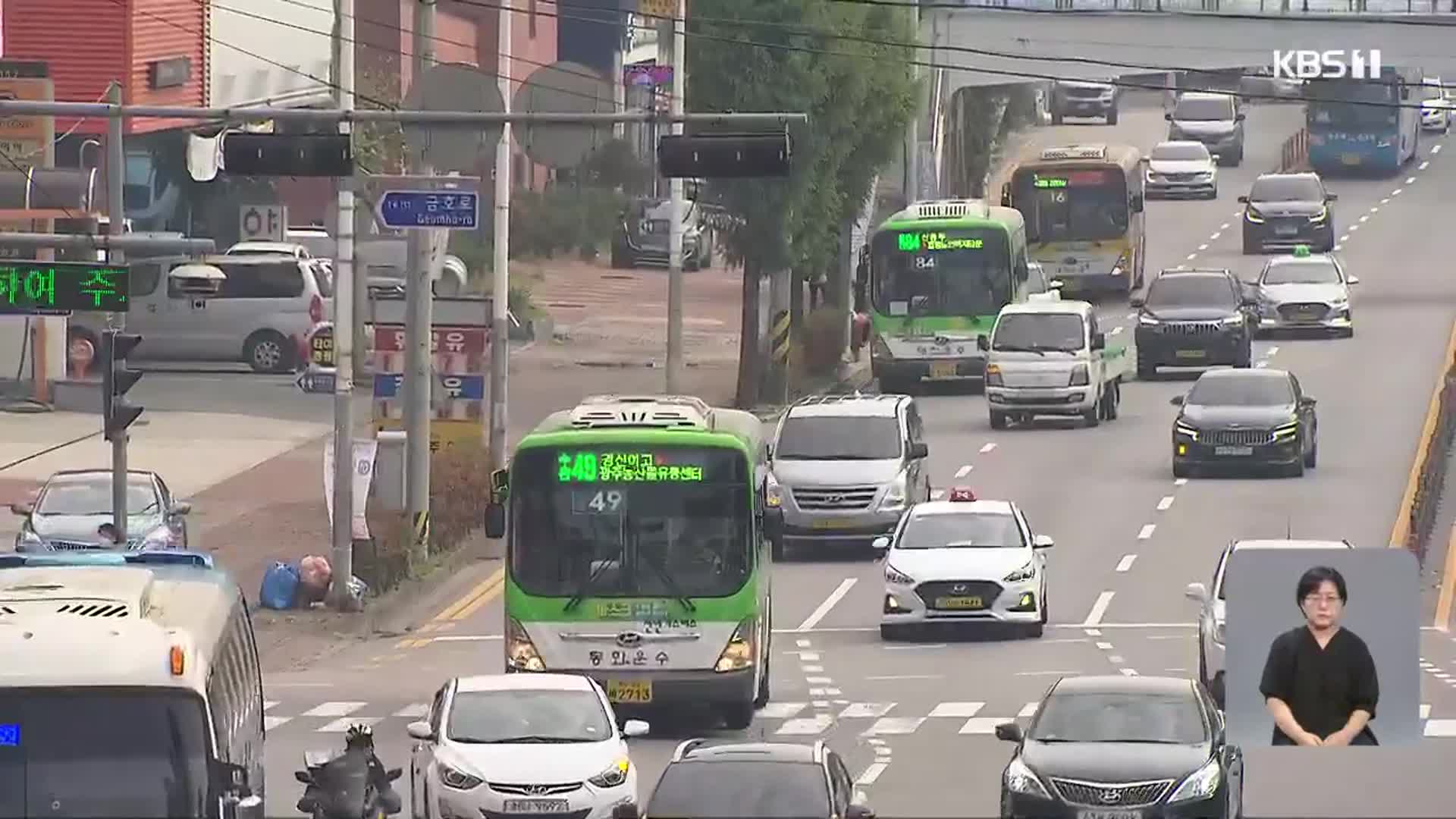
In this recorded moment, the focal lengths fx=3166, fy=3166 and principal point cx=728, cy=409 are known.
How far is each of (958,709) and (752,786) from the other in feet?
34.7

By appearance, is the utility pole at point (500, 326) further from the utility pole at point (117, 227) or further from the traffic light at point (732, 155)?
the traffic light at point (732, 155)

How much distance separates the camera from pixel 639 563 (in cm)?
2673

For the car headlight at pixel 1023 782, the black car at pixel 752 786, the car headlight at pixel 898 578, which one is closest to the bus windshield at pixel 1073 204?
the car headlight at pixel 898 578

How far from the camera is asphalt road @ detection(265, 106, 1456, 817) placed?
950 inches

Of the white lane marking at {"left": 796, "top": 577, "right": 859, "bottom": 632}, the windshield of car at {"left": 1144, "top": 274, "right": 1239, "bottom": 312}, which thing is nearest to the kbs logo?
the windshield of car at {"left": 1144, "top": 274, "right": 1239, "bottom": 312}

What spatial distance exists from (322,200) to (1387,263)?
2566 cm

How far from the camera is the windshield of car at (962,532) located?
3350 centimetres

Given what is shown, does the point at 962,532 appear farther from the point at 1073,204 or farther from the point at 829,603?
the point at 1073,204

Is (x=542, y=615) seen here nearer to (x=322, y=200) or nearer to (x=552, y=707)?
(x=552, y=707)

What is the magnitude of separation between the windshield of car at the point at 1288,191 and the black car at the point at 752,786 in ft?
191

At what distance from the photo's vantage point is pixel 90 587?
16.3m

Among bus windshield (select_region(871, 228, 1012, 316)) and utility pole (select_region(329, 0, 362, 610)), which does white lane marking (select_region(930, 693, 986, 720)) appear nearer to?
utility pole (select_region(329, 0, 362, 610))

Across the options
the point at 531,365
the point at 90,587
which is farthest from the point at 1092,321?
the point at 90,587

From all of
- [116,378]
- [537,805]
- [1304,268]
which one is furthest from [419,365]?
[1304,268]
